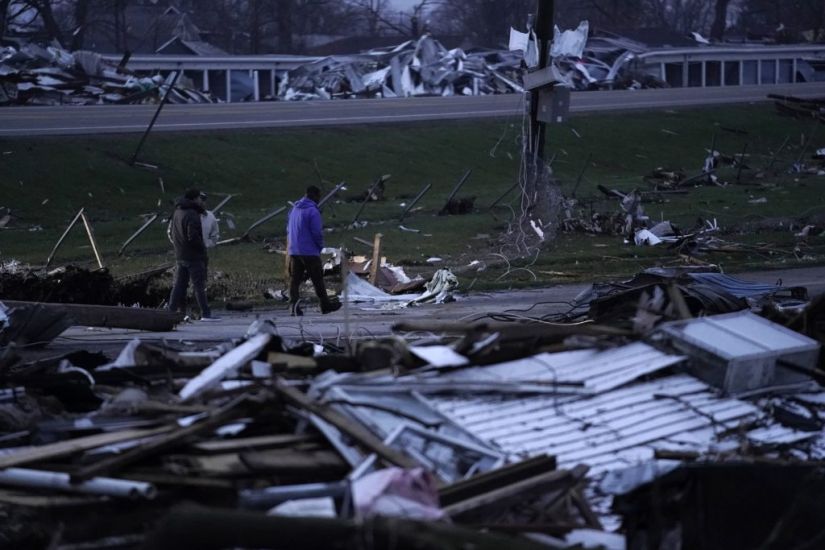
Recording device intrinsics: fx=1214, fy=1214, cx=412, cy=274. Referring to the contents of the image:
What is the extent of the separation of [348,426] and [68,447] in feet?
4.76

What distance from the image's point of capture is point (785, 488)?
607cm

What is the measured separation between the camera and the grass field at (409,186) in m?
19.6

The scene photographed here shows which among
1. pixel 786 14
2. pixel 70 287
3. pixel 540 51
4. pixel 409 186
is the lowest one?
pixel 409 186

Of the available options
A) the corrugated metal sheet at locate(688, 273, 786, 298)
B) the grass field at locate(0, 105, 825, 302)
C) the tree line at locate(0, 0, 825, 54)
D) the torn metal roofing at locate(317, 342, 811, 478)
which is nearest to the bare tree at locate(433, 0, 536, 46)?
the tree line at locate(0, 0, 825, 54)

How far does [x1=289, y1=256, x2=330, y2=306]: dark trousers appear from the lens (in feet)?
49.0

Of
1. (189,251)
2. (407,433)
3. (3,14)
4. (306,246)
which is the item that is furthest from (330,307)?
(3,14)

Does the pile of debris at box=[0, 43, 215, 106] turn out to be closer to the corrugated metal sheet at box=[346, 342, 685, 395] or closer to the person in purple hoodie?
the person in purple hoodie

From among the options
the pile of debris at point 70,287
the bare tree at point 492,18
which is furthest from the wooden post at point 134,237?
the bare tree at point 492,18

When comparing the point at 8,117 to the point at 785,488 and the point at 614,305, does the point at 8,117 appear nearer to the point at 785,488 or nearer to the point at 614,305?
the point at 614,305

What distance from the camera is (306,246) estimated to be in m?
14.9

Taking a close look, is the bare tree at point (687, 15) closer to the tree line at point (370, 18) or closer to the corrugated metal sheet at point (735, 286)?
the tree line at point (370, 18)

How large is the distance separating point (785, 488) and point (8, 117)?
2955 centimetres

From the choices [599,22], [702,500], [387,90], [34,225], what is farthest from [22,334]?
[599,22]

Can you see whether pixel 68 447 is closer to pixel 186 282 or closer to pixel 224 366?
pixel 224 366
